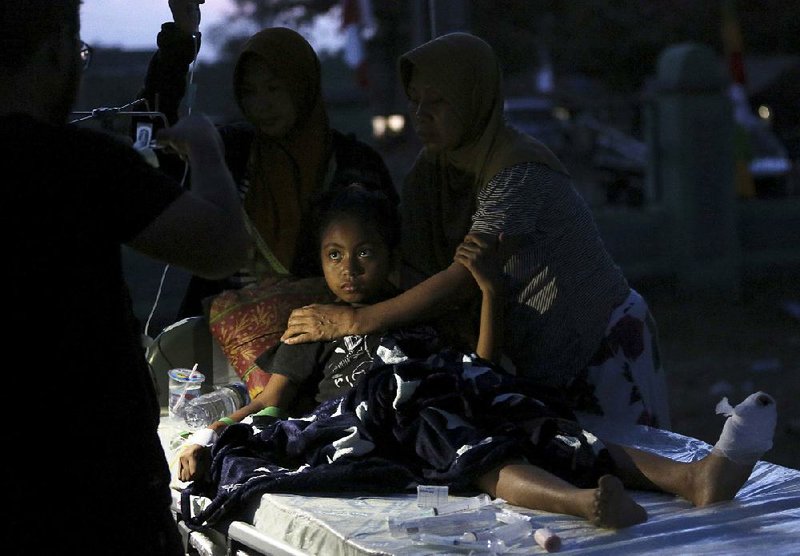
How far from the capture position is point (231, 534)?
3.20m

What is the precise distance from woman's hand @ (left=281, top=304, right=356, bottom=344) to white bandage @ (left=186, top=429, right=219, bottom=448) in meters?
0.43

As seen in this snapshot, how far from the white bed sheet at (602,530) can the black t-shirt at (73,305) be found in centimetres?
89

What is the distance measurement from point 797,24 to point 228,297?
2222 centimetres

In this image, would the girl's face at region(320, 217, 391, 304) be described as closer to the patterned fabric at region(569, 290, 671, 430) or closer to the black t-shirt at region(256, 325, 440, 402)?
the black t-shirt at region(256, 325, 440, 402)

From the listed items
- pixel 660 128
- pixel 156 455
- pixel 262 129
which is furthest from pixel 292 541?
pixel 660 128

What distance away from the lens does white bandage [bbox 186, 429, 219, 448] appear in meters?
3.53

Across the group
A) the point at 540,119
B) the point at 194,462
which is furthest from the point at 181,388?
the point at 540,119

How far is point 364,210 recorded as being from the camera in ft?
12.6

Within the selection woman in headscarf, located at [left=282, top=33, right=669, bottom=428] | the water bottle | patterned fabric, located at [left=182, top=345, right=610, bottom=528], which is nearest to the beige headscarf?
woman in headscarf, located at [left=282, top=33, right=669, bottom=428]

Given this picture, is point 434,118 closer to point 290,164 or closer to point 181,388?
point 290,164

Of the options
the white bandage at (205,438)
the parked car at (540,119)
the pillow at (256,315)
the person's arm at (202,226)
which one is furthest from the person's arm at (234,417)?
the parked car at (540,119)

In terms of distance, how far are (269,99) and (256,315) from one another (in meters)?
0.71

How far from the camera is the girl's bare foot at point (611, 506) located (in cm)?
Answer: 282

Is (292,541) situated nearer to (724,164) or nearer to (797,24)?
(724,164)
